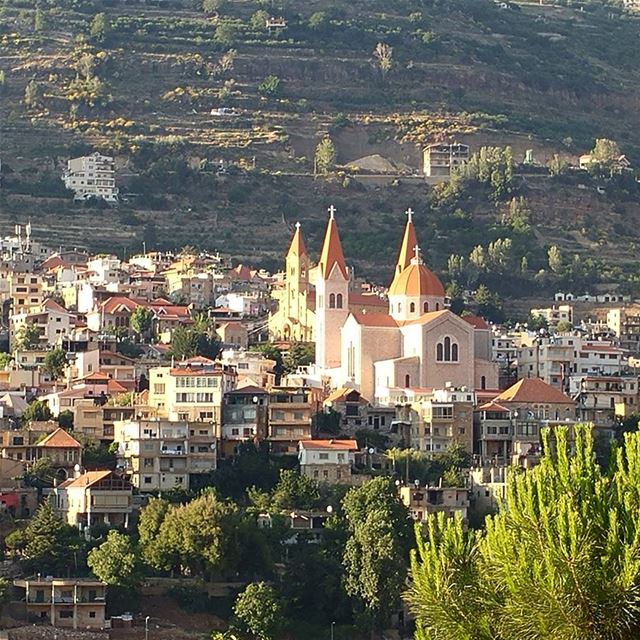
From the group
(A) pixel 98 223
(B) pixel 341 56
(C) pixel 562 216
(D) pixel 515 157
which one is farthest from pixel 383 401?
(B) pixel 341 56

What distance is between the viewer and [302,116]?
141875mm

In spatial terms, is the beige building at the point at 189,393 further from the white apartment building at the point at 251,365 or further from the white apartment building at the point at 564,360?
the white apartment building at the point at 564,360

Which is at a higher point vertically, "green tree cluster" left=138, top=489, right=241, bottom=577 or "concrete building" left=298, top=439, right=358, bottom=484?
"concrete building" left=298, top=439, right=358, bottom=484

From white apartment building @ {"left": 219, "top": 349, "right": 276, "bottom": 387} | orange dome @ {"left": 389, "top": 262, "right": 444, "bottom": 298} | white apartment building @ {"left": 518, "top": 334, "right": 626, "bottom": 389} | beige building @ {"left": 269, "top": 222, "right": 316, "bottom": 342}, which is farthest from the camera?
beige building @ {"left": 269, "top": 222, "right": 316, "bottom": 342}

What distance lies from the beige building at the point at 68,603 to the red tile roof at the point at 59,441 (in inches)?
326

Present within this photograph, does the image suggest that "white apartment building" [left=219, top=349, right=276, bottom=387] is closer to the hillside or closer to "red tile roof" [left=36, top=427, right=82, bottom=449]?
"red tile roof" [left=36, top=427, right=82, bottom=449]

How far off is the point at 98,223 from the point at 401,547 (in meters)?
57.0

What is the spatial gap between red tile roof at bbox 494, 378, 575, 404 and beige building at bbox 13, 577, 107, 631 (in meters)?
18.2

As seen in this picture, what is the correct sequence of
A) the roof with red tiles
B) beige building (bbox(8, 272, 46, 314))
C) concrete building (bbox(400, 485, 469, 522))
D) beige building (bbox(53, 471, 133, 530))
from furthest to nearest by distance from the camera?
beige building (bbox(8, 272, 46, 314)) < the roof with red tiles < concrete building (bbox(400, 485, 469, 522)) < beige building (bbox(53, 471, 133, 530))

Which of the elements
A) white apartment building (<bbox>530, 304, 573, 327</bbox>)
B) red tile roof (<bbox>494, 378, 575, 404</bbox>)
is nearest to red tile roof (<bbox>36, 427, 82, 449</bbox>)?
red tile roof (<bbox>494, 378, 575, 404</bbox>)

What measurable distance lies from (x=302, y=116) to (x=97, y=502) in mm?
76629

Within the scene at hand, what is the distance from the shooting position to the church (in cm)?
7931

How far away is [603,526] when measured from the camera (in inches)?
1244

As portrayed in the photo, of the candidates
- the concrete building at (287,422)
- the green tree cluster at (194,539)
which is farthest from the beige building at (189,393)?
the green tree cluster at (194,539)
